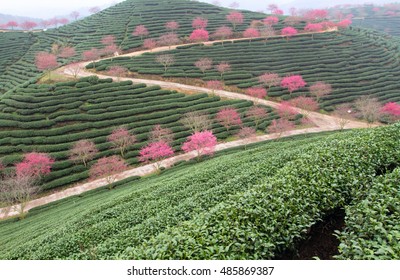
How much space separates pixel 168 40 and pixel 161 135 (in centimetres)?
3528

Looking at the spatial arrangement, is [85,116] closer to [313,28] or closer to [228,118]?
[228,118]

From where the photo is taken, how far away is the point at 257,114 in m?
40.7

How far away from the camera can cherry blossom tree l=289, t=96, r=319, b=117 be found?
45250 millimetres

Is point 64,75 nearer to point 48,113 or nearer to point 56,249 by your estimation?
point 48,113

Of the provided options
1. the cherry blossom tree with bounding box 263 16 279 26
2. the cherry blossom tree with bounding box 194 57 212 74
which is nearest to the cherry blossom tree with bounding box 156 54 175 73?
the cherry blossom tree with bounding box 194 57 212 74

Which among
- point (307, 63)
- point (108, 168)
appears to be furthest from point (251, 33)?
point (108, 168)

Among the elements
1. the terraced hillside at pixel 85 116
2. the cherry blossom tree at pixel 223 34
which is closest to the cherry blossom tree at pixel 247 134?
the terraced hillside at pixel 85 116

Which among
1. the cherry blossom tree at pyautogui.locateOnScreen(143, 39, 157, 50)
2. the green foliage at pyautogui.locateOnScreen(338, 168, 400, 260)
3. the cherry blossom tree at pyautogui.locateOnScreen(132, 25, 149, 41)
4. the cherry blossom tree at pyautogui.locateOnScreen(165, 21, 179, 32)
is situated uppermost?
the cherry blossom tree at pyautogui.locateOnScreen(165, 21, 179, 32)

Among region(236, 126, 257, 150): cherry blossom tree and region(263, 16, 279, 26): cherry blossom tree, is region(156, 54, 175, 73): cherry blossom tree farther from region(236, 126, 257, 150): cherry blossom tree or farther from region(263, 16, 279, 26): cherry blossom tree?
region(263, 16, 279, 26): cherry blossom tree

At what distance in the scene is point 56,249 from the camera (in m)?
11.6

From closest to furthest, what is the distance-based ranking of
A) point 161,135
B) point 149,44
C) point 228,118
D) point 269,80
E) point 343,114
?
point 161,135 → point 228,118 → point 343,114 → point 269,80 → point 149,44

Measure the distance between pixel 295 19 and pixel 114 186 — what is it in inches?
3130

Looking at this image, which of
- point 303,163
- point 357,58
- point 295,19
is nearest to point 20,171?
point 303,163

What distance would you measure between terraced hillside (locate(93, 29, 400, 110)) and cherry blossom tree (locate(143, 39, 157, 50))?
4.54 m
